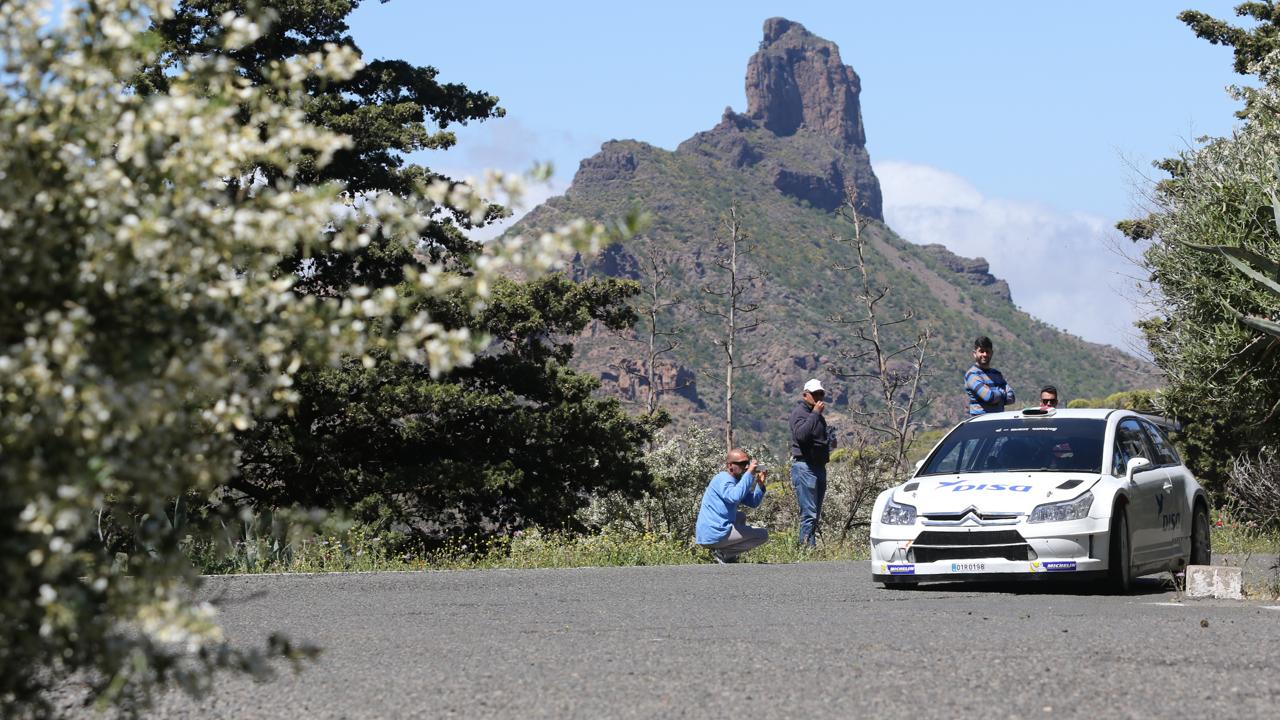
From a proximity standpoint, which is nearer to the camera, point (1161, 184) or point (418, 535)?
point (1161, 184)

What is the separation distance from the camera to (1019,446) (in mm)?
12867

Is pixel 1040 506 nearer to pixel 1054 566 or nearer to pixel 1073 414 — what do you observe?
pixel 1054 566

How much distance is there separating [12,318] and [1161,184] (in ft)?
71.7

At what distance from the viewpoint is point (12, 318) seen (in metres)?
3.47

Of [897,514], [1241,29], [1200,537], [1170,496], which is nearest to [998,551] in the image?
[897,514]

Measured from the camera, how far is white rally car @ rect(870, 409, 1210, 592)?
452 inches

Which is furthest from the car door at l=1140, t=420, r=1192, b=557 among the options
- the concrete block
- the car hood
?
the car hood

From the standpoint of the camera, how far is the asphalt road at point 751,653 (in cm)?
610

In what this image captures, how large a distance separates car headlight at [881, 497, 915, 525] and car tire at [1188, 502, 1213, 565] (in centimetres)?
303

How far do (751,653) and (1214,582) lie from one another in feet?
17.1

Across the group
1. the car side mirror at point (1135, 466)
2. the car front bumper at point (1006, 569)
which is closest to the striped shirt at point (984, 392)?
the car side mirror at point (1135, 466)

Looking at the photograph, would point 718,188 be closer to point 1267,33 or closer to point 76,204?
point 1267,33

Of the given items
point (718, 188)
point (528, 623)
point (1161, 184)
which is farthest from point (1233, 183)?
point (718, 188)

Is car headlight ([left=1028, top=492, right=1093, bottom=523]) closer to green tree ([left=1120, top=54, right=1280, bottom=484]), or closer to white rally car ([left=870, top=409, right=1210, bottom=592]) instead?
white rally car ([left=870, top=409, right=1210, bottom=592])
